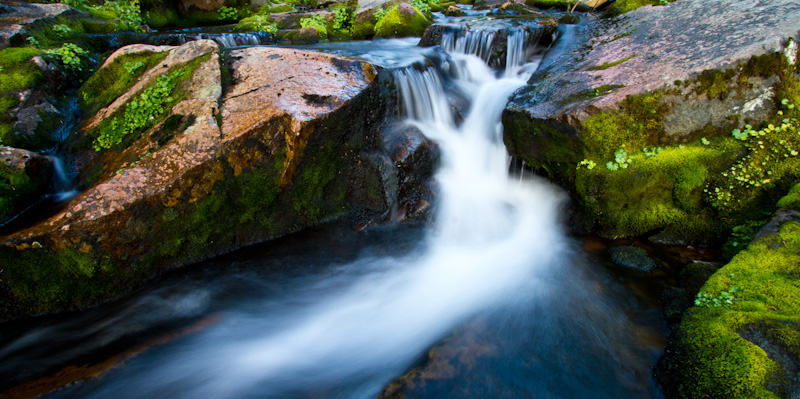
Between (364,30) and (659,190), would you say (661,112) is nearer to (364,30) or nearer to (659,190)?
(659,190)

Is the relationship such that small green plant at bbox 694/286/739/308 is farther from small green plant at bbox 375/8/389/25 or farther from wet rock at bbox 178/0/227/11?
wet rock at bbox 178/0/227/11

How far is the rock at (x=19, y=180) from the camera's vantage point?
402 cm

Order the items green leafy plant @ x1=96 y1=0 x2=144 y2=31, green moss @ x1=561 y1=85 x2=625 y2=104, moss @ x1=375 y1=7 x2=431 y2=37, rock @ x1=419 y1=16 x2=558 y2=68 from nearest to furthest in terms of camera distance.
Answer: green moss @ x1=561 y1=85 x2=625 y2=104
rock @ x1=419 y1=16 x2=558 y2=68
green leafy plant @ x1=96 y1=0 x2=144 y2=31
moss @ x1=375 y1=7 x2=431 y2=37

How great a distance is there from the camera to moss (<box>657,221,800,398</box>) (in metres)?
2.47

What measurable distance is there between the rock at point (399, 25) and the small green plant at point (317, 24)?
63.8 inches

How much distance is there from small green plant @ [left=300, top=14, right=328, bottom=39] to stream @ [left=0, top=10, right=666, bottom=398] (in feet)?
21.9

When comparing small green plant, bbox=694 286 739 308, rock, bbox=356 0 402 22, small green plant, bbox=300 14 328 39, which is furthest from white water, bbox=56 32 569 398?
rock, bbox=356 0 402 22

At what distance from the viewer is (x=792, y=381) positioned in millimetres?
2355

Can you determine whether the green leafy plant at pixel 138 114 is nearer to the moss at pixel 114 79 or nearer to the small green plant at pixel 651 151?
the moss at pixel 114 79

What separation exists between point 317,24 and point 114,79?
6873 mm

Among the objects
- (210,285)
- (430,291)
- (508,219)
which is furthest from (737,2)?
(210,285)

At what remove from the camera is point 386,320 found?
4.38 metres

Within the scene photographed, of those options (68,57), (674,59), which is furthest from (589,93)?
(68,57)

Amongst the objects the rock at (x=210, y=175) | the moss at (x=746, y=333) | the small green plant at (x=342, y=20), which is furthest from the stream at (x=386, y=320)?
the small green plant at (x=342, y=20)
